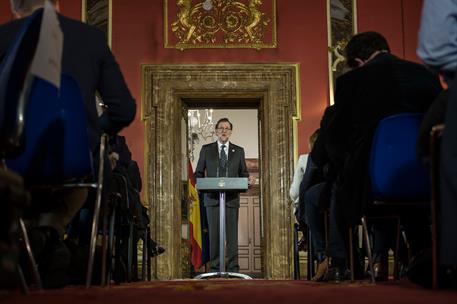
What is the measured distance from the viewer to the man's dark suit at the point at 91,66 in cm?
294

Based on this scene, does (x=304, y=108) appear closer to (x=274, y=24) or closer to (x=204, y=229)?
(x=274, y=24)

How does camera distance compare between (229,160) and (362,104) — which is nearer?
(362,104)

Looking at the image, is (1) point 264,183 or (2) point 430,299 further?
(1) point 264,183

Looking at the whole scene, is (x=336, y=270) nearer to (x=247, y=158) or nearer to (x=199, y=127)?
(x=199, y=127)

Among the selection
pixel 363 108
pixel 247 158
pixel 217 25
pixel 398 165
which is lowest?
pixel 398 165

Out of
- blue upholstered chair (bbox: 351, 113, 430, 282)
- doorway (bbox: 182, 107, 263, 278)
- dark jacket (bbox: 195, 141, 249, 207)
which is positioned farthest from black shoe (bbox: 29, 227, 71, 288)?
doorway (bbox: 182, 107, 263, 278)

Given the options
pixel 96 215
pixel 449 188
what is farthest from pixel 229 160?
pixel 449 188

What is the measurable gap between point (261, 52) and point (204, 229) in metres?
2.71

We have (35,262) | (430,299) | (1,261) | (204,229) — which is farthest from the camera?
(204,229)

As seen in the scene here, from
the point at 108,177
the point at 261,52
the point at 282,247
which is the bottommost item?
the point at 282,247

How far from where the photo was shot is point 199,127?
13422 millimetres

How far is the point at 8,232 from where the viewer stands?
1.12 metres

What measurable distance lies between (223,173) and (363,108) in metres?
5.43

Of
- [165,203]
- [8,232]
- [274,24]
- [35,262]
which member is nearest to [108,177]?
[35,262]
